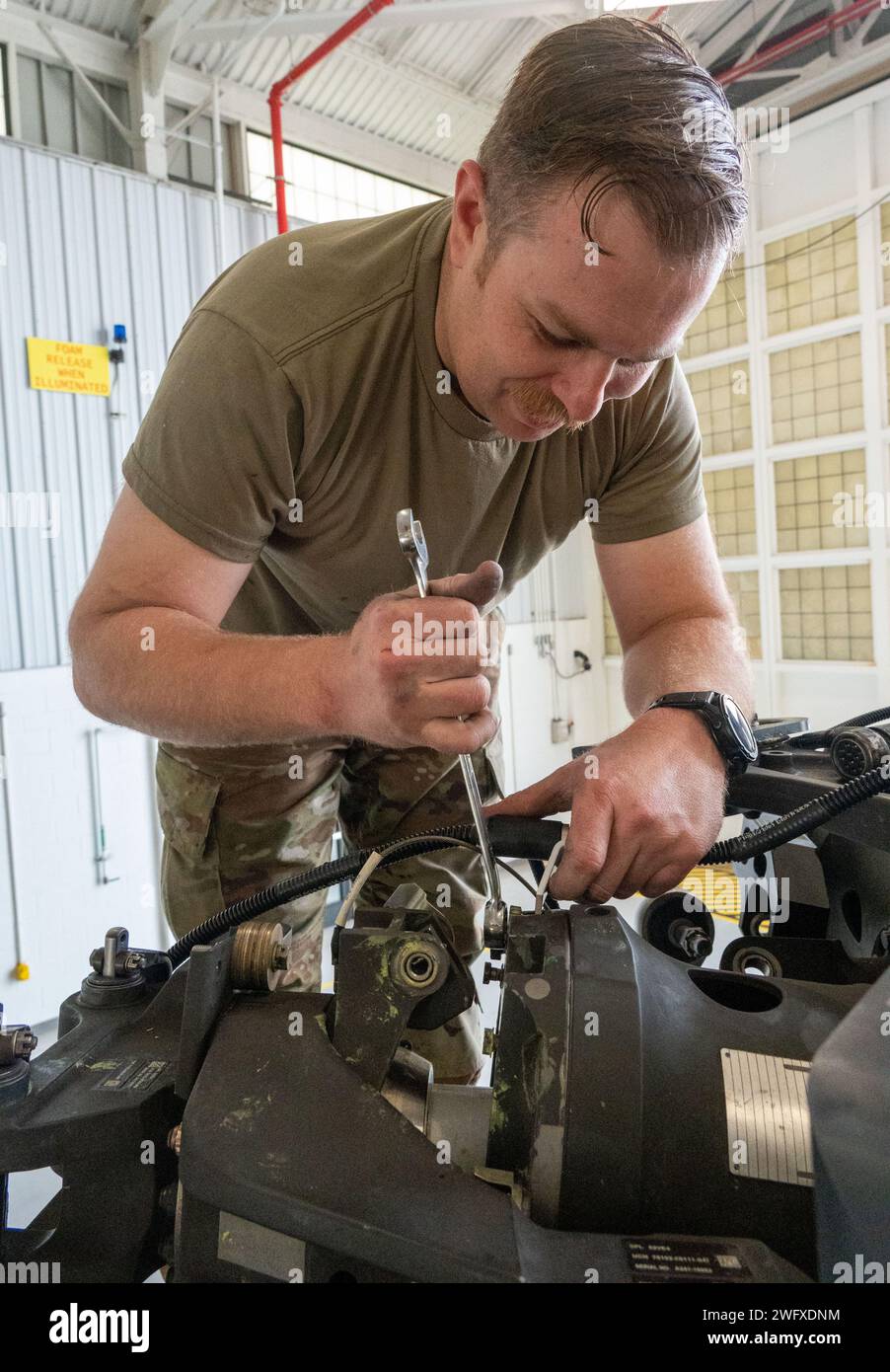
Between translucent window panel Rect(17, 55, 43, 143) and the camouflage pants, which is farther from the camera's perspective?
translucent window panel Rect(17, 55, 43, 143)

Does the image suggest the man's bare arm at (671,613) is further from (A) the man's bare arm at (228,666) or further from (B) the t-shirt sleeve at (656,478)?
(A) the man's bare arm at (228,666)

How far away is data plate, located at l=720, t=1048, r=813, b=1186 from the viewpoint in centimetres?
49

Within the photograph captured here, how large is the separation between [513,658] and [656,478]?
2.74 metres

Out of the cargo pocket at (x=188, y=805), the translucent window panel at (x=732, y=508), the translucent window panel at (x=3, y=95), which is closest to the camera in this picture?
the cargo pocket at (x=188, y=805)

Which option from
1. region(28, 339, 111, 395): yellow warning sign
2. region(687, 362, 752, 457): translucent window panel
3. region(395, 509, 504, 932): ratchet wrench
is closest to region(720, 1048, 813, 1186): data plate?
region(395, 509, 504, 932): ratchet wrench

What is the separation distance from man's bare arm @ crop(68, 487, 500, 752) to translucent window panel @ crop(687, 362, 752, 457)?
298 centimetres

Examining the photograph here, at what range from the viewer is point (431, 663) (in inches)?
27.5

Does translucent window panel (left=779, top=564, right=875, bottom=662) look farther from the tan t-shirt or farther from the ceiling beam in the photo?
the tan t-shirt

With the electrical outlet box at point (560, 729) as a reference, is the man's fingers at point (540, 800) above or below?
above

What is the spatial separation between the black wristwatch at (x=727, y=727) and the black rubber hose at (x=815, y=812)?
95mm

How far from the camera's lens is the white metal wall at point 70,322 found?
8.07 feet

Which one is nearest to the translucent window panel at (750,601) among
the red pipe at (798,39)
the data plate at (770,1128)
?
the red pipe at (798,39)
